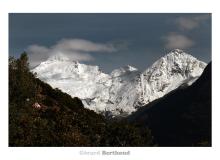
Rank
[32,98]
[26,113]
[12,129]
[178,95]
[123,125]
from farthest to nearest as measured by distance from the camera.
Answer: [178,95] < [123,125] < [32,98] < [26,113] < [12,129]
